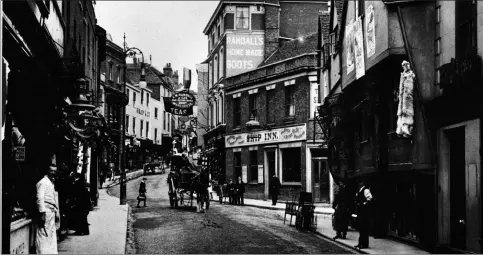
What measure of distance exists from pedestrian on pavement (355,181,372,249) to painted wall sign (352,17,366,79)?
4.26 metres

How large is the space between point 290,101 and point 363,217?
2374 cm

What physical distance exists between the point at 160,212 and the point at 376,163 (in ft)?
32.6

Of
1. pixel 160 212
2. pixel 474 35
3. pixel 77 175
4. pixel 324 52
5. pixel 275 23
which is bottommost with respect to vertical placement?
pixel 160 212

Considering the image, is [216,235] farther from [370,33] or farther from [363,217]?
[370,33]

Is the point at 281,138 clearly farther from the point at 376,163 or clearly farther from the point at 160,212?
the point at 376,163

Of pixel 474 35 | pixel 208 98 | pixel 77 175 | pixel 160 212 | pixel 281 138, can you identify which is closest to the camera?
pixel 474 35

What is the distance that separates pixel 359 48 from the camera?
20188 mm

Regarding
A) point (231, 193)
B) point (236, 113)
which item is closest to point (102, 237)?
point (231, 193)

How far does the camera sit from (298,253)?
14695mm

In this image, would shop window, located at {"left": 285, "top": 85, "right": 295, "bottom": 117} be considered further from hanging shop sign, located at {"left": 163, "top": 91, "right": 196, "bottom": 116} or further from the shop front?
hanging shop sign, located at {"left": 163, "top": 91, "right": 196, "bottom": 116}

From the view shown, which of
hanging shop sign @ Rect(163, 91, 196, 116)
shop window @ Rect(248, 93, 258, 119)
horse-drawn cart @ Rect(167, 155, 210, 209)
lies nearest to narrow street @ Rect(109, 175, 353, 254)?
horse-drawn cart @ Rect(167, 155, 210, 209)

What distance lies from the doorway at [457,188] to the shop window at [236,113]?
29.1 metres

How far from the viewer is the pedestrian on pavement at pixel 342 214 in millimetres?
18047

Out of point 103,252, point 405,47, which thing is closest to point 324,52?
point 405,47
